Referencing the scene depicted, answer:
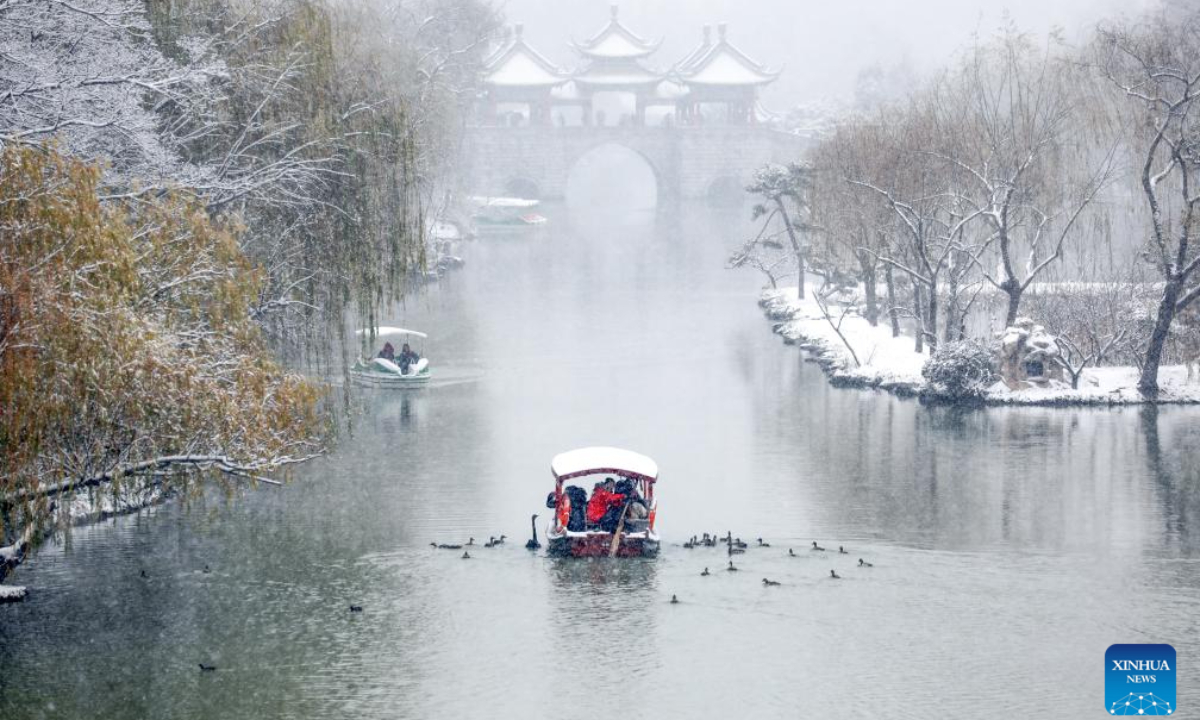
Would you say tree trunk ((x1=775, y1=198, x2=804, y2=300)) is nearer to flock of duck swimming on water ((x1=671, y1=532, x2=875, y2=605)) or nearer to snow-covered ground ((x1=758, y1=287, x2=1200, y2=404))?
snow-covered ground ((x1=758, y1=287, x2=1200, y2=404))

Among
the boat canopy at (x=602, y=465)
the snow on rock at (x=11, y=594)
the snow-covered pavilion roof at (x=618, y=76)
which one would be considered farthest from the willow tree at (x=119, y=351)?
the snow-covered pavilion roof at (x=618, y=76)

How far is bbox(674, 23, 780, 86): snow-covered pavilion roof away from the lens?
110 metres

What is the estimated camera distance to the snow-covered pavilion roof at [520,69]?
354ft

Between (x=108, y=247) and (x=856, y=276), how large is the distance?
1371 inches

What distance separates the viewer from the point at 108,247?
1786 centimetres

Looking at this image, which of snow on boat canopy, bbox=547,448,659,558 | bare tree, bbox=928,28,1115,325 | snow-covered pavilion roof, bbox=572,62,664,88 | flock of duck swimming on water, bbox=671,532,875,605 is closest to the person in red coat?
snow on boat canopy, bbox=547,448,659,558

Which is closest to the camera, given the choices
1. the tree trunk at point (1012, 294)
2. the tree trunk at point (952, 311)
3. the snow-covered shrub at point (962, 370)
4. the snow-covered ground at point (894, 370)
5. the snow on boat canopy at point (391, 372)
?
the snow-covered ground at point (894, 370)

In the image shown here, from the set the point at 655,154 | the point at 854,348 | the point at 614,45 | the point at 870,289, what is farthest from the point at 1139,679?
the point at 614,45

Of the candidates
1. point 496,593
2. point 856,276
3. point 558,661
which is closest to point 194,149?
point 496,593

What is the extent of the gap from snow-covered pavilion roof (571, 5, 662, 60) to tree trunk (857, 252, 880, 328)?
63777 mm

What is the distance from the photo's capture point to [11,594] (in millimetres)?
21703

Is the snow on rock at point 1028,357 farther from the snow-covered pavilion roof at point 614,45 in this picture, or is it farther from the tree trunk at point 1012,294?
the snow-covered pavilion roof at point 614,45

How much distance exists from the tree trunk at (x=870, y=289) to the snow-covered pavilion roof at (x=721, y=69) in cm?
6207

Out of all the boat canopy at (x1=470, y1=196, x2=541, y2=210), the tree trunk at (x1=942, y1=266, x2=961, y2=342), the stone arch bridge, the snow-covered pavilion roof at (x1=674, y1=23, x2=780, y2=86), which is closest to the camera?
the tree trunk at (x1=942, y1=266, x2=961, y2=342)
